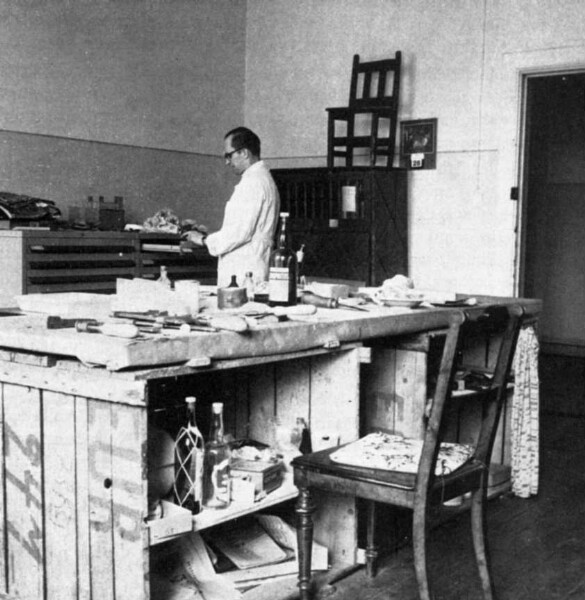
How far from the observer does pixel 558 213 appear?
880 cm

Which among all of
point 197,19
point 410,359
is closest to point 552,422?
point 410,359

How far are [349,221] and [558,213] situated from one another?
337 cm

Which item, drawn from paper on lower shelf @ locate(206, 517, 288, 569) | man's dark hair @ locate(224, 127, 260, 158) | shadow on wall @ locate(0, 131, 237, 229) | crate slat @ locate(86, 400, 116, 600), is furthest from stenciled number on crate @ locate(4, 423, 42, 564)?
shadow on wall @ locate(0, 131, 237, 229)

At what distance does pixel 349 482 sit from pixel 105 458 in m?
0.71

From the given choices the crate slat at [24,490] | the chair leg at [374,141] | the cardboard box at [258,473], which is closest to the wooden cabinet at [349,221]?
the chair leg at [374,141]

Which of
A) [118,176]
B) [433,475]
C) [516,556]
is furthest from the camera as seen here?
[118,176]

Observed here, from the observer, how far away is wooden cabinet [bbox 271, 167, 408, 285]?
6.35 meters

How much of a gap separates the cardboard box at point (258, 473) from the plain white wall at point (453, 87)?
154 inches

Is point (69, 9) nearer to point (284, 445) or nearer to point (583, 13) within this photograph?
point (583, 13)

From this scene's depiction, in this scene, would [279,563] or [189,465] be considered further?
[279,563]

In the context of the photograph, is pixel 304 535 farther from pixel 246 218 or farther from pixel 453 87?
pixel 453 87

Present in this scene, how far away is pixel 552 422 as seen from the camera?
5.55m

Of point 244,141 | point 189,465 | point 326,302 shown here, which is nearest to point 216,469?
point 189,465

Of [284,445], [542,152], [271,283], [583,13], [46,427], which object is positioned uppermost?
[583,13]
